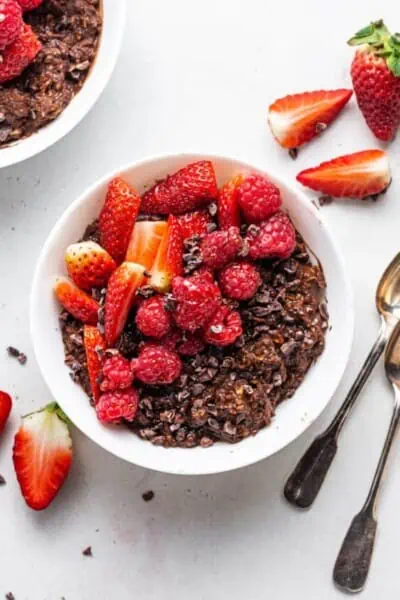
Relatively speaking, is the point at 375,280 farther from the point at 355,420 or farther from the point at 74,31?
the point at 74,31

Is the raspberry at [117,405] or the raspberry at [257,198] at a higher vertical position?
the raspberry at [257,198]

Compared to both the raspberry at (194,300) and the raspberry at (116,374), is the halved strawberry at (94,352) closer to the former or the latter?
the raspberry at (116,374)

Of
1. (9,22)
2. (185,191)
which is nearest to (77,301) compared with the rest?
(185,191)

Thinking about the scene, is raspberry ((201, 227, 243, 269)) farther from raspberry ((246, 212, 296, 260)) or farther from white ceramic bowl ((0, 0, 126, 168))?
white ceramic bowl ((0, 0, 126, 168))

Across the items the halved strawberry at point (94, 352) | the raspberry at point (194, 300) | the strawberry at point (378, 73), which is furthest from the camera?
the strawberry at point (378, 73)

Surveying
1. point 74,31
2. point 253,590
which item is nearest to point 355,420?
point 253,590

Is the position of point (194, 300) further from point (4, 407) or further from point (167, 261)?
point (4, 407)

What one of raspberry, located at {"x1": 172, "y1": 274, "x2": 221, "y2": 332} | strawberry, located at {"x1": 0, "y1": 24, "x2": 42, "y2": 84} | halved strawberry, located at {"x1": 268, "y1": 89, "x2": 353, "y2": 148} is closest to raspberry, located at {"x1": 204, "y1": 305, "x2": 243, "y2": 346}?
raspberry, located at {"x1": 172, "y1": 274, "x2": 221, "y2": 332}

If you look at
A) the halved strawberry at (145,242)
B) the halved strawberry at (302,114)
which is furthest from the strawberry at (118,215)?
the halved strawberry at (302,114)
